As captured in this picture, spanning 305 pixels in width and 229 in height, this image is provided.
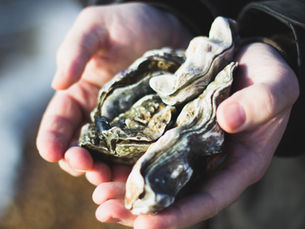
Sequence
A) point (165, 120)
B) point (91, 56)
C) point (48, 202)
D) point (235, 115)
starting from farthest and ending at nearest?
point (48, 202) → point (91, 56) → point (165, 120) → point (235, 115)

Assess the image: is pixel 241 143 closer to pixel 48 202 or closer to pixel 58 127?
pixel 58 127

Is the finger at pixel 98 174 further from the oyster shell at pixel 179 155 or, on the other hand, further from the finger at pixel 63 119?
the oyster shell at pixel 179 155

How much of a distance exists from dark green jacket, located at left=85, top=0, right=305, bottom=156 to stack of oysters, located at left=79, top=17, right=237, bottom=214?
28 centimetres

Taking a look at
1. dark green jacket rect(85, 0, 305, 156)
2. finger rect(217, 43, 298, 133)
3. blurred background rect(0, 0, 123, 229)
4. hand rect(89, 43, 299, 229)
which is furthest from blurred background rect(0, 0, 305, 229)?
finger rect(217, 43, 298, 133)

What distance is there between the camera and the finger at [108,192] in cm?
126

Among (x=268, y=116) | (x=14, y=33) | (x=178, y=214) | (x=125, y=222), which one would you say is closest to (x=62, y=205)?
(x=125, y=222)

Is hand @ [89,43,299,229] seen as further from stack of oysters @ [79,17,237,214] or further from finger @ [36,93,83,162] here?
finger @ [36,93,83,162]

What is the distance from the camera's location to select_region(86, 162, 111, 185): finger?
4.90 feet

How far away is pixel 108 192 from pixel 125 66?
113cm

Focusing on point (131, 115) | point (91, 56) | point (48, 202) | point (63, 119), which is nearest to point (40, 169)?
point (48, 202)

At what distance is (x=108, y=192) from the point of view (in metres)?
1.26

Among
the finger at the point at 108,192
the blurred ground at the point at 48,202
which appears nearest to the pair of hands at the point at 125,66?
the finger at the point at 108,192

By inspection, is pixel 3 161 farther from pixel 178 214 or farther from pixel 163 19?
pixel 178 214

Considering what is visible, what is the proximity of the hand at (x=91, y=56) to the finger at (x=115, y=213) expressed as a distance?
334 millimetres
